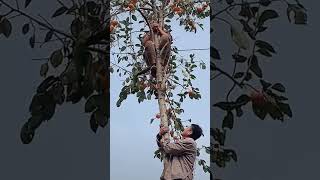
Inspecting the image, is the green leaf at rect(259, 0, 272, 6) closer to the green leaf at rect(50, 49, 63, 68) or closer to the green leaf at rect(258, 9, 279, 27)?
the green leaf at rect(258, 9, 279, 27)

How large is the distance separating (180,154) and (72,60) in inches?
17.4

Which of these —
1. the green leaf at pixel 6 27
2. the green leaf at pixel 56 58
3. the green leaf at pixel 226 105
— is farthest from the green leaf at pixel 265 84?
the green leaf at pixel 6 27

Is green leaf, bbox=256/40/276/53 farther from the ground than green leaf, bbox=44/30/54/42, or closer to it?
closer to it

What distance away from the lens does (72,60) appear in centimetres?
123

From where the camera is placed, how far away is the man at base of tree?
1409 millimetres

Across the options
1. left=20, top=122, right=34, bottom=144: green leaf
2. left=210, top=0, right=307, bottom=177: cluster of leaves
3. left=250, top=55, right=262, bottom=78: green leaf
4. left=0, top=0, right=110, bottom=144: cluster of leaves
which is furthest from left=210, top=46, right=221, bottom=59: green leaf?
left=20, top=122, right=34, bottom=144: green leaf

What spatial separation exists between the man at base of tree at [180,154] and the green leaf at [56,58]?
366 millimetres

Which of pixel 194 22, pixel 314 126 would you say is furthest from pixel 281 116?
pixel 194 22

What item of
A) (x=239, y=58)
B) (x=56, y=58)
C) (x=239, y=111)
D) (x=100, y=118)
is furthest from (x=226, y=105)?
(x=56, y=58)

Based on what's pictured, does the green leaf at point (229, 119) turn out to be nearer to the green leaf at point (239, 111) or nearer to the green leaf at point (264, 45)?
the green leaf at point (239, 111)

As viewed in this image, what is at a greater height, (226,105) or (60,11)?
(60,11)

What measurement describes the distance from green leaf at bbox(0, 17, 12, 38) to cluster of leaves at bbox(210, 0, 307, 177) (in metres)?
0.59

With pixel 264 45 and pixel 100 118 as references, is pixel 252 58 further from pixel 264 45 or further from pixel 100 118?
pixel 100 118

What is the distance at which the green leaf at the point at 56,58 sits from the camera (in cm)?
125
